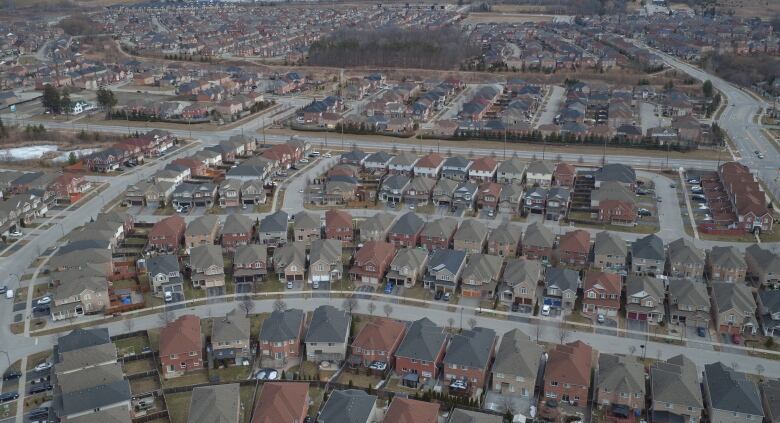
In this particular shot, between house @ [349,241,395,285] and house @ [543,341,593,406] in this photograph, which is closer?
house @ [543,341,593,406]

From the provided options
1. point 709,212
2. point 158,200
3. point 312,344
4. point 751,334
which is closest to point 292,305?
point 312,344

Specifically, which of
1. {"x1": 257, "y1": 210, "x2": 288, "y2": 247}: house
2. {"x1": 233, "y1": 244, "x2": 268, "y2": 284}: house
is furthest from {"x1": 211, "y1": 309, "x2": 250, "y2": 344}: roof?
{"x1": 257, "y1": 210, "x2": 288, "y2": 247}: house

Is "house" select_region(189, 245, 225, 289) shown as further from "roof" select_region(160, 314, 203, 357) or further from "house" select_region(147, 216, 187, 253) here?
"roof" select_region(160, 314, 203, 357)

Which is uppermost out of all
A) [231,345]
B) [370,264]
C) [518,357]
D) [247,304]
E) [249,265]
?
[518,357]

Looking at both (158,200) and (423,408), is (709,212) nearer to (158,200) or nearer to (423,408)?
(423,408)

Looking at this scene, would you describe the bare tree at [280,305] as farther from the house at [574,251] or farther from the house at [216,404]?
the house at [574,251]

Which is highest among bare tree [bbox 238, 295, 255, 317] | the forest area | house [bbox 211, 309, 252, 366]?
the forest area

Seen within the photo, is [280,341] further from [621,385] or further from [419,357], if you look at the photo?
[621,385]

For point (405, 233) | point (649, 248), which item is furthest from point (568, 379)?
point (405, 233)
